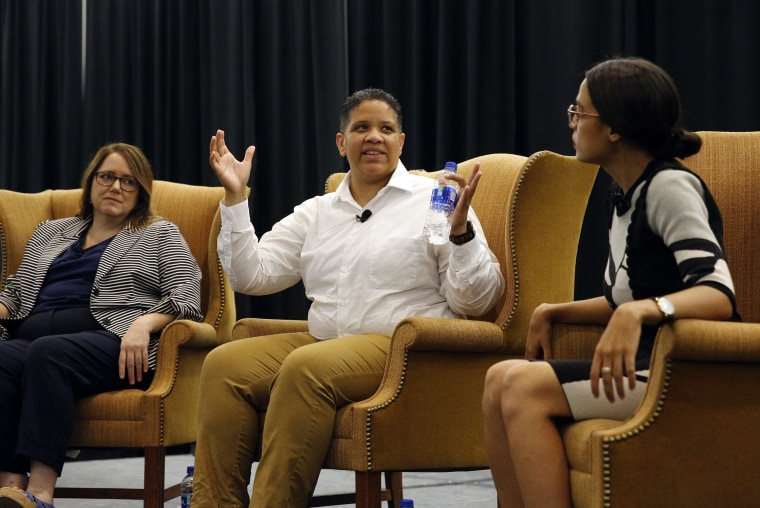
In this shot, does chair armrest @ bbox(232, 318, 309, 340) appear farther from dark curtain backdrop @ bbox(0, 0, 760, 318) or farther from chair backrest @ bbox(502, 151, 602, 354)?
dark curtain backdrop @ bbox(0, 0, 760, 318)

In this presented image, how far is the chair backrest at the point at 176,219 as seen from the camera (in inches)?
128

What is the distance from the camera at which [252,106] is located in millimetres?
4781

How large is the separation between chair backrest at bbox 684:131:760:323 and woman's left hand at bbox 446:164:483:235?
1.78 feet

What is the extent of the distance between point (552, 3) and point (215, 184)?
70.7 inches

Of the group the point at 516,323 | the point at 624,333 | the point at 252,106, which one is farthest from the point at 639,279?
the point at 252,106

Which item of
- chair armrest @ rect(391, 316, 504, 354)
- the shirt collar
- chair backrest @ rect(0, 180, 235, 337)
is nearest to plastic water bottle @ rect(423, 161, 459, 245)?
the shirt collar

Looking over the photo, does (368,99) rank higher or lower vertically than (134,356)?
higher

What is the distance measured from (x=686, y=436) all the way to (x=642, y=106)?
594 mm

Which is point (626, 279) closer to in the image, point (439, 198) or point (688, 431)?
point (688, 431)

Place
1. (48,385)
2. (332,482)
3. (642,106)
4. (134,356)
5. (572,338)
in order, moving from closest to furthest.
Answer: (642,106) → (572,338) → (48,385) → (134,356) → (332,482)

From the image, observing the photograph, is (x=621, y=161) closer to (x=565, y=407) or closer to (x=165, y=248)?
(x=565, y=407)

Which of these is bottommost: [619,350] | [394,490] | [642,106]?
[394,490]

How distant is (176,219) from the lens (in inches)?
135

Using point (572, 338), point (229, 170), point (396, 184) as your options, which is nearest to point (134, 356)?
point (229, 170)
